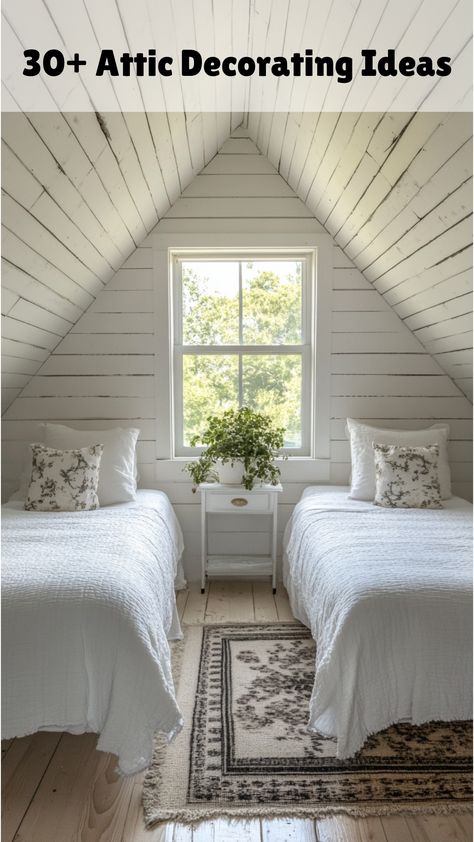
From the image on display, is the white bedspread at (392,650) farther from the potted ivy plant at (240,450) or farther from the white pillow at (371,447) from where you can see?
the potted ivy plant at (240,450)

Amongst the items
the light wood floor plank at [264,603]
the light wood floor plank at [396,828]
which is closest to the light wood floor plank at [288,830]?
the light wood floor plank at [396,828]

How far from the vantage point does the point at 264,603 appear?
333 cm

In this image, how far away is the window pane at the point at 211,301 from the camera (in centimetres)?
375

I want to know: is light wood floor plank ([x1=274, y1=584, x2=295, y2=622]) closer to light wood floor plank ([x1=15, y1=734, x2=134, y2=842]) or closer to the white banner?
light wood floor plank ([x1=15, y1=734, x2=134, y2=842])

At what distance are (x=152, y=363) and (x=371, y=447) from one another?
131cm

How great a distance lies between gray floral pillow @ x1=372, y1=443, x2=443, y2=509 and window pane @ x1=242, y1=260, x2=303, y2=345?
1.00 meters

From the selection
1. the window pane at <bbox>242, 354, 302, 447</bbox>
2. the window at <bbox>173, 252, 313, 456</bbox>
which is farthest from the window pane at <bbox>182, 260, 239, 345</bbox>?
the window pane at <bbox>242, 354, 302, 447</bbox>

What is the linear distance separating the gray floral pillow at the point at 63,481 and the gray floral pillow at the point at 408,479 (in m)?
1.40

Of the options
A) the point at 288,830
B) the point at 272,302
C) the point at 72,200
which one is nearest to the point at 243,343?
the point at 272,302

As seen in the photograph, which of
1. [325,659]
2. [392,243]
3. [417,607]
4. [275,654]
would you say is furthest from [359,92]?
[275,654]

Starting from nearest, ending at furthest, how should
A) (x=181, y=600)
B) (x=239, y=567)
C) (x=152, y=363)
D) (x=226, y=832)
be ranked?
(x=226, y=832)
(x=181, y=600)
(x=239, y=567)
(x=152, y=363)

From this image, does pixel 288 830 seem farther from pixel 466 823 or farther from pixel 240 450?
pixel 240 450

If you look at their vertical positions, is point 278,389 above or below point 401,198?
below

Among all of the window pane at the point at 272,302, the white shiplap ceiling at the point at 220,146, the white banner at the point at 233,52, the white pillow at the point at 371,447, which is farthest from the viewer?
the window pane at the point at 272,302
